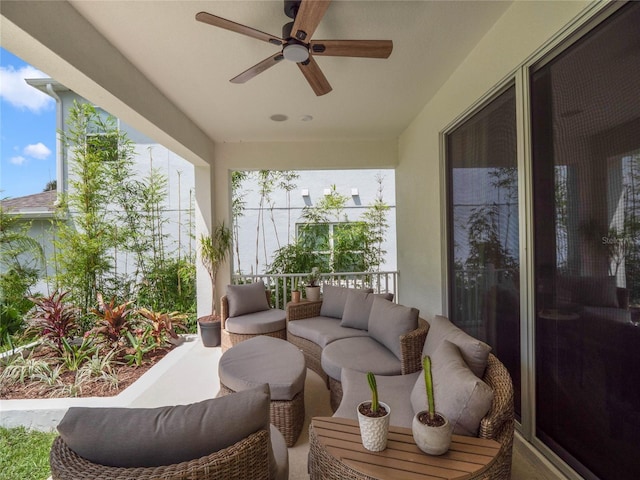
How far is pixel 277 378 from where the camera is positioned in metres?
2.09

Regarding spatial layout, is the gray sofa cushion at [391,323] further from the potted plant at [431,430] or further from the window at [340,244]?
the window at [340,244]

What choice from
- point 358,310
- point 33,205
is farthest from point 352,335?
point 33,205

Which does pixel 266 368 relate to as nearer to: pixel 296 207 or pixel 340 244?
pixel 340 244

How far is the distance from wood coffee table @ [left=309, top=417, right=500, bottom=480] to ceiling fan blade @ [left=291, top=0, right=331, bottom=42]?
2064 millimetres

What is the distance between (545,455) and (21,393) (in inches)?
162

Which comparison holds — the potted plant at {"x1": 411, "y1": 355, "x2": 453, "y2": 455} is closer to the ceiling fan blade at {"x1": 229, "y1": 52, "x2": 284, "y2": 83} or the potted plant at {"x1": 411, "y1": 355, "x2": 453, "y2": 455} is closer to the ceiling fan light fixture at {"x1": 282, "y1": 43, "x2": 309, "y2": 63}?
the ceiling fan light fixture at {"x1": 282, "y1": 43, "x2": 309, "y2": 63}

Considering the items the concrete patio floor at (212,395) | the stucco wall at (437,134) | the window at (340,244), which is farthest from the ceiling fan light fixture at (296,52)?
the window at (340,244)

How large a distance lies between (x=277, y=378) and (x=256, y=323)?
1.53 metres

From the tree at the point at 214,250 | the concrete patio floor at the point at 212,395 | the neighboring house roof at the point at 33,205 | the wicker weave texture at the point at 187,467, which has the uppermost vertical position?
the neighboring house roof at the point at 33,205

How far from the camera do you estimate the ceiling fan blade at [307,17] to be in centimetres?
158

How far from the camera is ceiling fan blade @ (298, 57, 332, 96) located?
2.17m

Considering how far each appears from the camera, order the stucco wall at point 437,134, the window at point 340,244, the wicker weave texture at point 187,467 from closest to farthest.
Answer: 1. the wicker weave texture at point 187,467
2. the stucco wall at point 437,134
3. the window at point 340,244

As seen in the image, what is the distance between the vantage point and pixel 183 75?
279 centimetres

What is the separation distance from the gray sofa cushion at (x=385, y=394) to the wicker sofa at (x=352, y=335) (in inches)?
6.7
